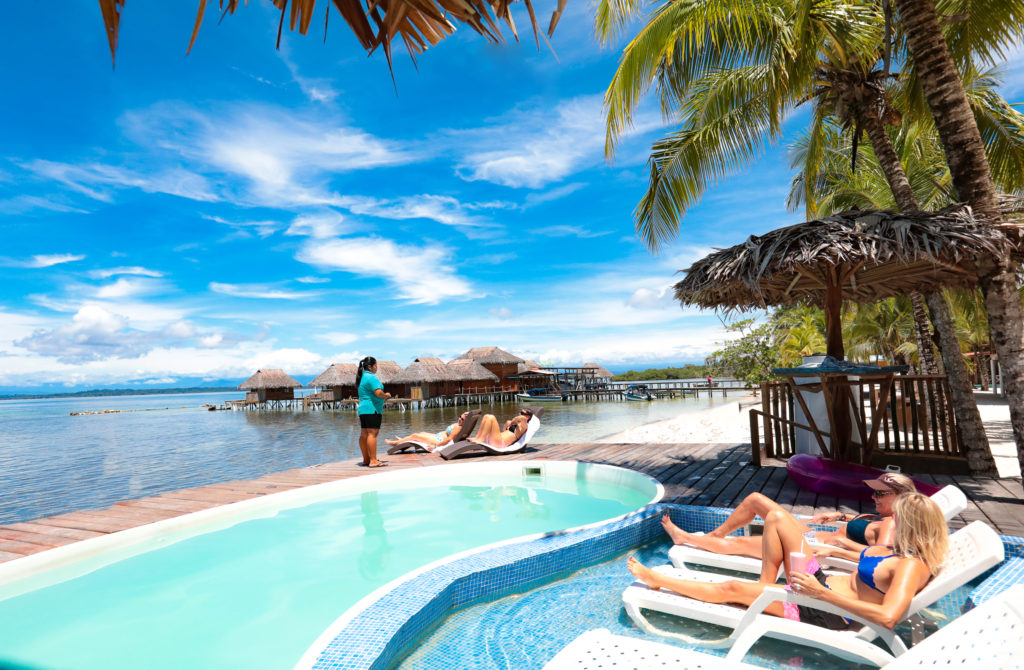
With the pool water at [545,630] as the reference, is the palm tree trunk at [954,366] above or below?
above

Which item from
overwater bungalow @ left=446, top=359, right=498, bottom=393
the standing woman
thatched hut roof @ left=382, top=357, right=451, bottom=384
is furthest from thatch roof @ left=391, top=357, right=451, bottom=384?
the standing woman

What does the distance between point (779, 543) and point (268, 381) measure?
163ft

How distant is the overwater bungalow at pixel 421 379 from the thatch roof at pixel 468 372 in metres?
0.88

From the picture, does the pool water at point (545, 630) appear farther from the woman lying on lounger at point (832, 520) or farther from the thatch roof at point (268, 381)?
the thatch roof at point (268, 381)

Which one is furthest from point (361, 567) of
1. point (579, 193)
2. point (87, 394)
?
point (87, 394)

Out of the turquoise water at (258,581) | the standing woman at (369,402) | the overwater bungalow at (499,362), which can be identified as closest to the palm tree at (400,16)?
the turquoise water at (258,581)

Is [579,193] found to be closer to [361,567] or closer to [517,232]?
[517,232]

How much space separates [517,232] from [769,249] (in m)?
35.1

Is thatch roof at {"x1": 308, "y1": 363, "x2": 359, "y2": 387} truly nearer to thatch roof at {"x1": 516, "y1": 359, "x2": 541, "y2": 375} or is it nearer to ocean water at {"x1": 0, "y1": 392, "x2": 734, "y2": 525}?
ocean water at {"x1": 0, "y1": 392, "x2": 734, "y2": 525}

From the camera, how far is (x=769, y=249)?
502 cm

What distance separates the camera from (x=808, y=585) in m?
2.22

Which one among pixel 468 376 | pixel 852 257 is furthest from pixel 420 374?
pixel 852 257

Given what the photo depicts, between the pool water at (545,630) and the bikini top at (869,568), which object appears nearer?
the bikini top at (869,568)

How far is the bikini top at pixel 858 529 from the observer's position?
9.54 feet
